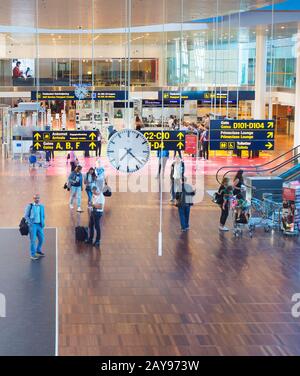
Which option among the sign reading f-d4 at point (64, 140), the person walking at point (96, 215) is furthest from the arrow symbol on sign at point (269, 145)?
the person walking at point (96, 215)

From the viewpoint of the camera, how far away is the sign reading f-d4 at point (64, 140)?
2128cm

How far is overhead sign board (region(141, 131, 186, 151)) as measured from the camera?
21078mm

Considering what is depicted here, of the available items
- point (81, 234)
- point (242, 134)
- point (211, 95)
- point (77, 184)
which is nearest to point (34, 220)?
point (81, 234)

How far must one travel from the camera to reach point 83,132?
2139 cm

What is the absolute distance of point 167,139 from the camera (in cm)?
2127

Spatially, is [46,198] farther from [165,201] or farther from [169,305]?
[169,305]

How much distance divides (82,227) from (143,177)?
10.9 m

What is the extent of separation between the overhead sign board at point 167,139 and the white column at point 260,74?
60.8 feet

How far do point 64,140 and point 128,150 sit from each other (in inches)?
145

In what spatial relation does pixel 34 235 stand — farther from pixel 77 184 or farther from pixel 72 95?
pixel 72 95

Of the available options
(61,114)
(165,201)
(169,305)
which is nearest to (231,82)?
(61,114)

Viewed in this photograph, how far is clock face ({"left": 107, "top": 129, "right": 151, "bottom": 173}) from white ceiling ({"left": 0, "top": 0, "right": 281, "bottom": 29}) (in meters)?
6.85

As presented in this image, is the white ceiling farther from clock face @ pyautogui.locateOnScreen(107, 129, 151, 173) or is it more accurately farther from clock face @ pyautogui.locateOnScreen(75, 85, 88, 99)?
clock face @ pyautogui.locateOnScreen(107, 129, 151, 173)

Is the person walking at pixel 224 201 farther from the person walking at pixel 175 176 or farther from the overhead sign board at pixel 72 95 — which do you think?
the overhead sign board at pixel 72 95
